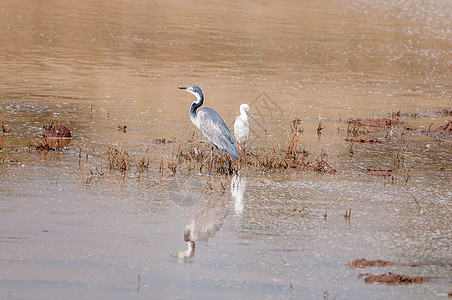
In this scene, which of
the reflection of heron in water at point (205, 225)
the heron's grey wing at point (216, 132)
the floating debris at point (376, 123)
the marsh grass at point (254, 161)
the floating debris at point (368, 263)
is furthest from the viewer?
the floating debris at point (376, 123)

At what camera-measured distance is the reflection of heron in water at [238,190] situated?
26.3 ft

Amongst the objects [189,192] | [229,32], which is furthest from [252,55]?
[189,192]

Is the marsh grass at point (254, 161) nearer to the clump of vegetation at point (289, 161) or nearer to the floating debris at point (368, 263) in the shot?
the clump of vegetation at point (289, 161)

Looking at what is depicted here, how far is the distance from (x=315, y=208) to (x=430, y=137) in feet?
19.5

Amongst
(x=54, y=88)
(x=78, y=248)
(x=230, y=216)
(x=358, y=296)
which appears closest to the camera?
(x=358, y=296)

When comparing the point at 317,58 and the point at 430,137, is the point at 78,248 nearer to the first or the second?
the point at 430,137

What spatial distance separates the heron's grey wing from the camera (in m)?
9.64

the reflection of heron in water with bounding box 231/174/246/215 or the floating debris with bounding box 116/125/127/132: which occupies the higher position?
the floating debris with bounding box 116/125/127/132

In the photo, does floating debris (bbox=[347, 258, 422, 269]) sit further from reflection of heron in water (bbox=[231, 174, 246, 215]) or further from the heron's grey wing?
the heron's grey wing

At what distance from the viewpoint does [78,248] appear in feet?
20.6

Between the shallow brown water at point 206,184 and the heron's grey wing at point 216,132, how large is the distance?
0.42m

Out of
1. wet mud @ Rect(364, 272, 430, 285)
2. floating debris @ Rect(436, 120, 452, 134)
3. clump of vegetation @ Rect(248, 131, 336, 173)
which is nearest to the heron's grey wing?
clump of vegetation @ Rect(248, 131, 336, 173)

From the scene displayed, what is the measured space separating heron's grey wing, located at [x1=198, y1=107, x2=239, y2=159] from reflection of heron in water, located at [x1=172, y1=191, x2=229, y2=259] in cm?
145

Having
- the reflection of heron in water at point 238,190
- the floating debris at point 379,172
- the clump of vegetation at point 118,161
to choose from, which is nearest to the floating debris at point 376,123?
the floating debris at point 379,172
